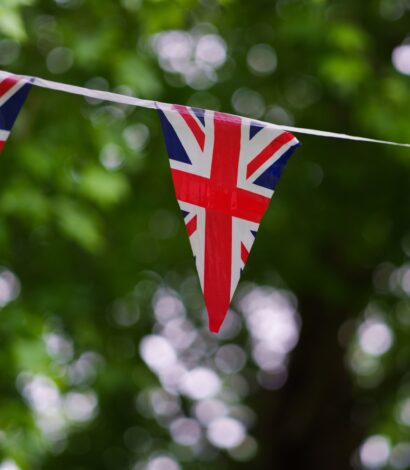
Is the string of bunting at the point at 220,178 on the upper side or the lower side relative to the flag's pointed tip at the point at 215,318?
upper

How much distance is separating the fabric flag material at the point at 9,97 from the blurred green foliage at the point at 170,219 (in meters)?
0.52

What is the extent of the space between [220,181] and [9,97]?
0.41m

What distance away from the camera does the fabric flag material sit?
1414 millimetres

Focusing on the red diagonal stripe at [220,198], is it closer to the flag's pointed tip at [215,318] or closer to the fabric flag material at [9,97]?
the flag's pointed tip at [215,318]

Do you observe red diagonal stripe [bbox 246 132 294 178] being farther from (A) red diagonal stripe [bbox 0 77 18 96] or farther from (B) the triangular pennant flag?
(A) red diagonal stripe [bbox 0 77 18 96]

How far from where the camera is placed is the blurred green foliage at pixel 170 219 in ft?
8.51

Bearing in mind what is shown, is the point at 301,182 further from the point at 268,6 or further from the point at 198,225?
the point at 198,225

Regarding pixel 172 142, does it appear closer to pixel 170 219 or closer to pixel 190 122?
pixel 190 122

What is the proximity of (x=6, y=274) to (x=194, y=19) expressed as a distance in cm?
137

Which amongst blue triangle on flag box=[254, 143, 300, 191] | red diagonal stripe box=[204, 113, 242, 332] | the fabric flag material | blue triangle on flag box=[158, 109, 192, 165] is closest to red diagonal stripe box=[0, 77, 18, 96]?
the fabric flag material

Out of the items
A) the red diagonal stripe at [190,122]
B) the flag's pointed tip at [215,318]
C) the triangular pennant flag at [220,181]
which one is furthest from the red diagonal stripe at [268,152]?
the flag's pointed tip at [215,318]

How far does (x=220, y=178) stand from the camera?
5.00ft

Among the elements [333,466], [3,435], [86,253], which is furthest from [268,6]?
[333,466]

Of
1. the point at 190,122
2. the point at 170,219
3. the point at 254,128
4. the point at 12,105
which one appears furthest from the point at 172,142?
the point at 170,219
